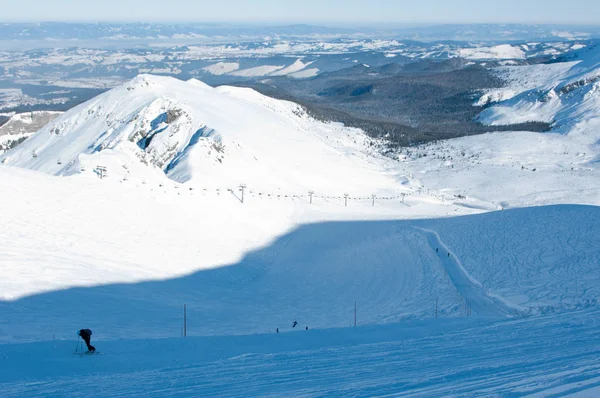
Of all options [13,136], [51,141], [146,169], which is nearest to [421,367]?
[146,169]

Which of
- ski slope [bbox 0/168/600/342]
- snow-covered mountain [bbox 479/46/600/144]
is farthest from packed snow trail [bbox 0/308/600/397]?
snow-covered mountain [bbox 479/46/600/144]

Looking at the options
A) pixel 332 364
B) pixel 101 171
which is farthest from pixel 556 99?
pixel 332 364

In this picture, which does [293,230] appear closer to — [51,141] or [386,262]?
[386,262]

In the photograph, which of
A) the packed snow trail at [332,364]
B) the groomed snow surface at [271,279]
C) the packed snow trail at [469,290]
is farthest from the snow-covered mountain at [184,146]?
the packed snow trail at [332,364]

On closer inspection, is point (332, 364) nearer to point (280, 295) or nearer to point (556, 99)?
point (280, 295)

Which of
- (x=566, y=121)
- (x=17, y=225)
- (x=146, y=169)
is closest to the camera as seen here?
(x=17, y=225)

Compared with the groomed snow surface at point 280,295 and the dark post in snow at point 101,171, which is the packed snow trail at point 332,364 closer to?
the groomed snow surface at point 280,295

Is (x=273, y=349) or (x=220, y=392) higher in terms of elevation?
(x=220, y=392)

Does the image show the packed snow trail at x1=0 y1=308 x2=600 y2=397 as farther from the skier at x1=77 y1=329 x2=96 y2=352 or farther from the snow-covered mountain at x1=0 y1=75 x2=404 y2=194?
the snow-covered mountain at x1=0 y1=75 x2=404 y2=194
